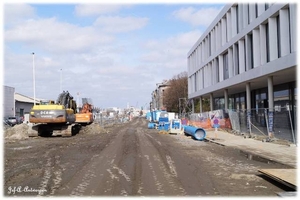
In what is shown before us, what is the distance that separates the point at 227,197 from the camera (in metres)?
7.78

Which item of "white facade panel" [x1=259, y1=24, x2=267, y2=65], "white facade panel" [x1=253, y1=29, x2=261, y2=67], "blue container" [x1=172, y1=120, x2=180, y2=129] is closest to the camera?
"white facade panel" [x1=259, y1=24, x2=267, y2=65]

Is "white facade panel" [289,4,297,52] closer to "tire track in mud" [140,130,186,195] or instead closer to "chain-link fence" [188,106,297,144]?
"chain-link fence" [188,106,297,144]

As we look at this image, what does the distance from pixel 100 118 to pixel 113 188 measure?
5145 cm

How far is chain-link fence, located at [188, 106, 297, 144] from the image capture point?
65.1 ft

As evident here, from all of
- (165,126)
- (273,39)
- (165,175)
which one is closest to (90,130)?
(165,126)

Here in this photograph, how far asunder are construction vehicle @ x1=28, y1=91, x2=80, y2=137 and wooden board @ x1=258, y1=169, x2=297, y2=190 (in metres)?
19.3

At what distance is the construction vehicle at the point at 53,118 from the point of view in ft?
87.1

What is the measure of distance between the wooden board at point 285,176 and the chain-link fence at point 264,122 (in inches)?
365

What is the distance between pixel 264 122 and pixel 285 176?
1485 centimetres

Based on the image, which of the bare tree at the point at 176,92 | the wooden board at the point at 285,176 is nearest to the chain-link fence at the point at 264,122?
the wooden board at the point at 285,176

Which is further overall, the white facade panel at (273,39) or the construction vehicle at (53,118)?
the construction vehicle at (53,118)

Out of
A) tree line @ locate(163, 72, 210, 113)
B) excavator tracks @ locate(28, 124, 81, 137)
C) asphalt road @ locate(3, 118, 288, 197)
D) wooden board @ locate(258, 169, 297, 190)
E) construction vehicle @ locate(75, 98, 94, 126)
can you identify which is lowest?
asphalt road @ locate(3, 118, 288, 197)

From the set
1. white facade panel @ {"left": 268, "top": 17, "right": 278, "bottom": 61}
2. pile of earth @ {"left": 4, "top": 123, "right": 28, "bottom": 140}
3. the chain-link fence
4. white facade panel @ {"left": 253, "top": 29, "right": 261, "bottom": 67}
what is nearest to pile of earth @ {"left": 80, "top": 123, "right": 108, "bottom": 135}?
pile of earth @ {"left": 4, "top": 123, "right": 28, "bottom": 140}

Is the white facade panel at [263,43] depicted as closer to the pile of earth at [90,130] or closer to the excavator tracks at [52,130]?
the excavator tracks at [52,130]
